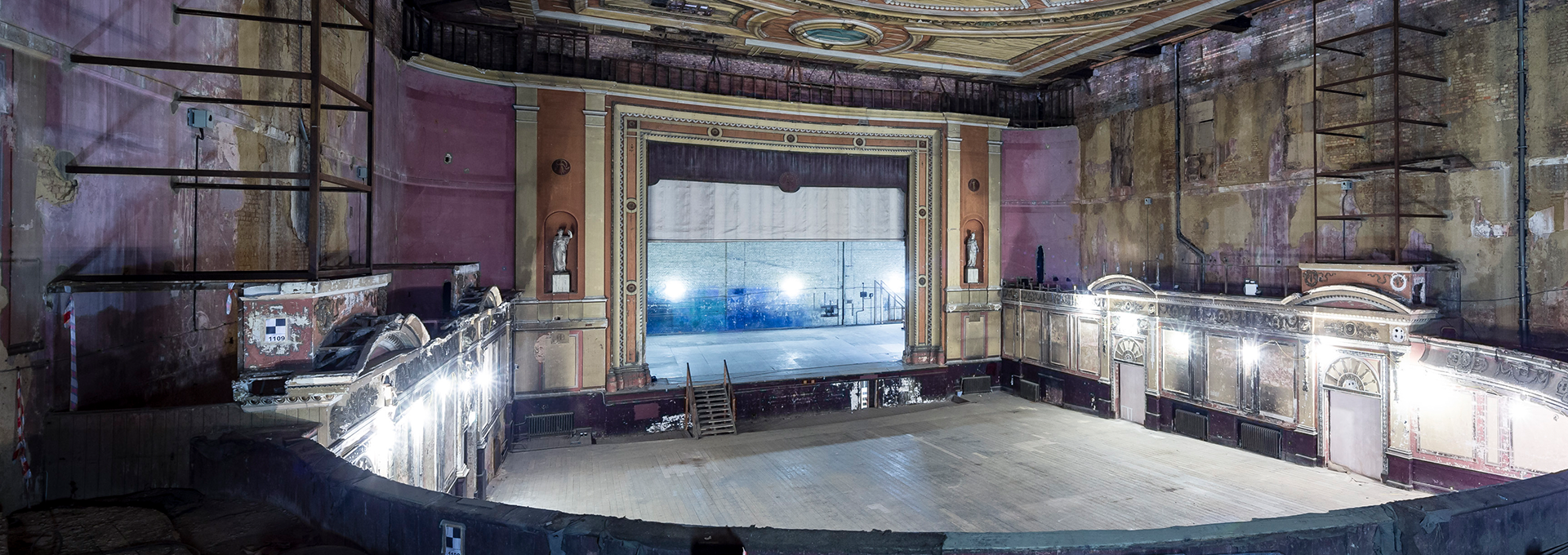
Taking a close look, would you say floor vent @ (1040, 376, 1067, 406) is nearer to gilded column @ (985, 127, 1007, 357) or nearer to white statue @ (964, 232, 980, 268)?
gilded column @ (985, 127, 1007, 357)

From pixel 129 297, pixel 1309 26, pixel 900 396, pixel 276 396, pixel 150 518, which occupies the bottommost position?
pixel 900 396

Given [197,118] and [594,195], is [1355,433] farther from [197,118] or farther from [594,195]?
[197,118]

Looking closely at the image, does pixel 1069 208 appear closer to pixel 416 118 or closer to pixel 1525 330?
pixel 1525 330

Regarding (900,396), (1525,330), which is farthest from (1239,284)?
(900,396)

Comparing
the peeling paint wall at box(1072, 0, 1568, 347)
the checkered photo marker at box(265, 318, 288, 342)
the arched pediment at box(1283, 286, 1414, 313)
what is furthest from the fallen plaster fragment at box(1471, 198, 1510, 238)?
the checkered photo marker at box(265, 318, 288, 342)

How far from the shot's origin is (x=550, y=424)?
1391 centimetres

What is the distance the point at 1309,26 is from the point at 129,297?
17.2m

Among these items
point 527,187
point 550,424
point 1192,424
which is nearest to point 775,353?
point 550,424

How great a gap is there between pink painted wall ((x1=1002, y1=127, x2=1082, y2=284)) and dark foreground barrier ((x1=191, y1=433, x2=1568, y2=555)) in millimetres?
14615

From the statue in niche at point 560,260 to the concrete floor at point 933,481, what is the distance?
3.31m

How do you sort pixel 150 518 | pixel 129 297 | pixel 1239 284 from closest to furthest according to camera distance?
pixel 150 518
pixel 129 297
pixel 1239 284

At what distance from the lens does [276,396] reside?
4.67m

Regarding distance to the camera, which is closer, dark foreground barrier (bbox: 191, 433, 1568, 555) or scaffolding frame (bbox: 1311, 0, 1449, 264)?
dark foreground barrier (bbox: 191, 433, 1568, 555)

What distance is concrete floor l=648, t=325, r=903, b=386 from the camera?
651 inches
